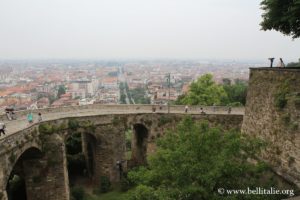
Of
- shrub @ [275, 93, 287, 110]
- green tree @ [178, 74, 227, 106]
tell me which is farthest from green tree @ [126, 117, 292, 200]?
green tree @ [178, 74, 227, 106]

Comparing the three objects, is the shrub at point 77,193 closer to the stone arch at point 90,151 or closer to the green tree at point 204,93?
the stone arch at point 90,151

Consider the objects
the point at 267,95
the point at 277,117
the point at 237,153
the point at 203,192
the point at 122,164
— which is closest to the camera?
the point at 203,192

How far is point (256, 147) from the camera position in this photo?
1234cm

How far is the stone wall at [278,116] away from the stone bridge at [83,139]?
9213mm

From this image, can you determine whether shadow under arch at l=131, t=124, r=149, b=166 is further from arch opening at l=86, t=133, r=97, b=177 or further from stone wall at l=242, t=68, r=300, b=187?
stone wall at l=242, t=68, r=300, b=187

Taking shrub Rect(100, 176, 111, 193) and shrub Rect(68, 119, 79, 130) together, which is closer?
shrub Rect(68, 119, 79, 130)

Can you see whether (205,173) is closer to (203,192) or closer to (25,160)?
(203,192)

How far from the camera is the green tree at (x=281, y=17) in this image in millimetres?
16531

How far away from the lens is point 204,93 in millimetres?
36750

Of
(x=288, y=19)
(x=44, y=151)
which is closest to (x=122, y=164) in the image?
(x=44, y=151)

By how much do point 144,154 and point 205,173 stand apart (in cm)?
1781

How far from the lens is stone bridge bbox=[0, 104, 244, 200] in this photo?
18.6 metres

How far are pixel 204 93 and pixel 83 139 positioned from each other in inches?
636

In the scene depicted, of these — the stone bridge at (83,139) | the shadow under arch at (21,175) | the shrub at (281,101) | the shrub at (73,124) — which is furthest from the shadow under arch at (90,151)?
the shrub at (281,101)
